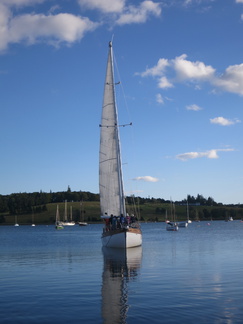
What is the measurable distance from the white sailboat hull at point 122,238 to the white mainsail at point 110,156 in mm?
3463

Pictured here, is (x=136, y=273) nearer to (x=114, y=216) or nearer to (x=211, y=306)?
(x=211, y=306)

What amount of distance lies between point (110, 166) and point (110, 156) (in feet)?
3.85

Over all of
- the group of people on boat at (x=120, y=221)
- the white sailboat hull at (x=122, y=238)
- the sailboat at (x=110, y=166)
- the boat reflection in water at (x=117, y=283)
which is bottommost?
the boat reflection in water at (x=117, y=283)

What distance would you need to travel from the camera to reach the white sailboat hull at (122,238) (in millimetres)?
42094

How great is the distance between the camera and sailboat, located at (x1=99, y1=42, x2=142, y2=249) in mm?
46125

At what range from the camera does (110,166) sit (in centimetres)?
4822

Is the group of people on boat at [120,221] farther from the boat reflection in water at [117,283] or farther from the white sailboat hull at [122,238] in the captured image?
the boat reflection in water at [117,283]

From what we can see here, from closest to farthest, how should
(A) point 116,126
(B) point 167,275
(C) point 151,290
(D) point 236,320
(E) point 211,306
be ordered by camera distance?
(D) point 236,320 < (E) point 211,306 < (C) point 151,290 < (B) point 167,275 < (A) point 116,126

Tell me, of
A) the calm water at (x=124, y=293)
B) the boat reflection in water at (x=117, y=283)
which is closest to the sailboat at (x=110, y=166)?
the boat reflection in water at (x=117, y=283)

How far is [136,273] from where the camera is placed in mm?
26453

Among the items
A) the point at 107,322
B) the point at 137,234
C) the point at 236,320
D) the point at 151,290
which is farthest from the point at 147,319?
the point at 137,234

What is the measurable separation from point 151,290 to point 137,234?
24.5m

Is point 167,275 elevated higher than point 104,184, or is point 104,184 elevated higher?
point 104,184

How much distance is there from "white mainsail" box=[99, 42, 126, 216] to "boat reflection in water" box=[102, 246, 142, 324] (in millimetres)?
7725
